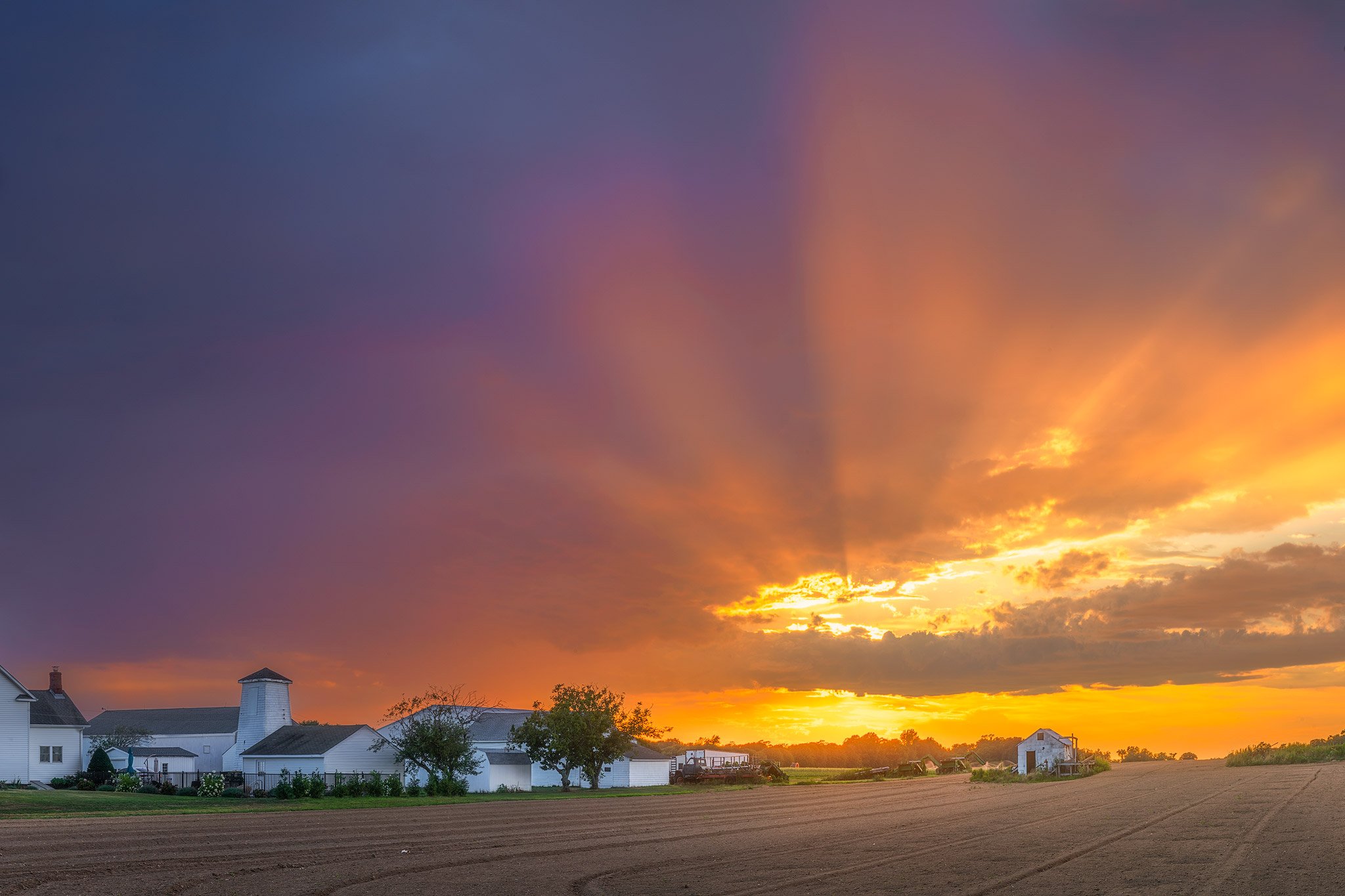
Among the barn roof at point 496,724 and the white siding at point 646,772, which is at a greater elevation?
the barn roof at point 496,724

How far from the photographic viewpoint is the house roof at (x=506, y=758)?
3140 inches

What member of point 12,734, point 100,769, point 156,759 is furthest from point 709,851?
point 156,759

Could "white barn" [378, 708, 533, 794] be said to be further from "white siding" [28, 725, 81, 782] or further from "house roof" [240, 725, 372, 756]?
"white siding" [28, 725, 81, 782]

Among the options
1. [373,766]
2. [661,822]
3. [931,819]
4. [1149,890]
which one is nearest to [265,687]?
[373,766]

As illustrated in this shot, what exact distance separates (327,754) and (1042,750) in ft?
236

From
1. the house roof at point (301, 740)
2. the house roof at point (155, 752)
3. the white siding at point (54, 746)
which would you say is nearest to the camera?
the white siding at point (54, 746)

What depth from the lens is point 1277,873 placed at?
21219 mm

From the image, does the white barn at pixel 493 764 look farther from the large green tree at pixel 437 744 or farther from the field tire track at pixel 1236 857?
the field tire track at pixel 1236 857

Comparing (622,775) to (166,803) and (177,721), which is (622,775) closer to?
(166,803)

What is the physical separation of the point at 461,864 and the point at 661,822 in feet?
54.4

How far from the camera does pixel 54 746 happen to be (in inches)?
2670

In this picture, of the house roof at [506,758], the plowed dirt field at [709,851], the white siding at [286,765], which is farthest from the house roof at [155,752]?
the plowed dirt field at [709,851]

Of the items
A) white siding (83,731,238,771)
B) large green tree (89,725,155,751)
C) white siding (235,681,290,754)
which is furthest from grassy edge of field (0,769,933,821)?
white siding (83,731,238,771)

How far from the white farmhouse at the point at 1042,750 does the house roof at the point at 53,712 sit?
85145 mm
